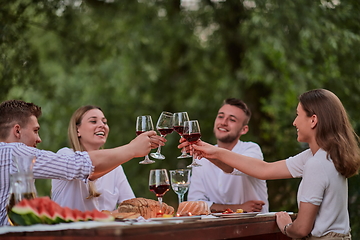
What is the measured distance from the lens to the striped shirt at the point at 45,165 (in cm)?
280

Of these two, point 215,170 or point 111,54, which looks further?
point 111,54

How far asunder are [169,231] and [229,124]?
2623 millimetres

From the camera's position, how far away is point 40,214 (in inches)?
93.1

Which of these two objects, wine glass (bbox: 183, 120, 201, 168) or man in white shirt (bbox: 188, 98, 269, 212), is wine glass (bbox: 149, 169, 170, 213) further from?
man in white shirt (bbox: 188, 98, 269, 212)

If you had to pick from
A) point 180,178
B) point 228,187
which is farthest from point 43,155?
point 228,187

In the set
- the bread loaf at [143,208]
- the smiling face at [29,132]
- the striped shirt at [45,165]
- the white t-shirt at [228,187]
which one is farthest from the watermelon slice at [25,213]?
the white t-shirt at [228,187]

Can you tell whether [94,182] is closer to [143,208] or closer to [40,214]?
[143,208]

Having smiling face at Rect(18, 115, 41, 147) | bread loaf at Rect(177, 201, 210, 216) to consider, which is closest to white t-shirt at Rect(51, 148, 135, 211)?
smiling face at Rect(18, 115, 41, 147)

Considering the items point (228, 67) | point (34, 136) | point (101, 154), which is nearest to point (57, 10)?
point (228, 67)

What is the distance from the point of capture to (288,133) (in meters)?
7.24

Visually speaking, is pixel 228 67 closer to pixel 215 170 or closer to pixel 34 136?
pixel 215 170

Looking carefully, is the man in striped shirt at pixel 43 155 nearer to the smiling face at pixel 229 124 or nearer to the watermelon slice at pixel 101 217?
the watermelon slice at pixel 101 217

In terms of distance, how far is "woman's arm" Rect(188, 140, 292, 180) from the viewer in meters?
3.60

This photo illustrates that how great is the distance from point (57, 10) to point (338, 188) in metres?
5.54
